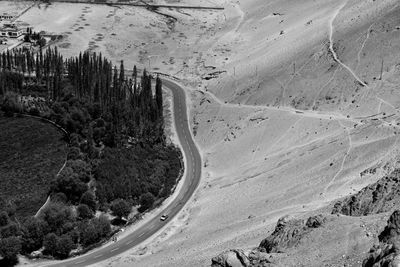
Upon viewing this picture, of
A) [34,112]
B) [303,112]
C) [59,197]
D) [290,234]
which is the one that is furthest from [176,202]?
[290,234]

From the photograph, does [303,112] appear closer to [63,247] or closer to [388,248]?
[63,247]

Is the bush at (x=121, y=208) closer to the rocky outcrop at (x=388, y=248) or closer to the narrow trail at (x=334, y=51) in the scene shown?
the narrow trail at (x=334, y=51)

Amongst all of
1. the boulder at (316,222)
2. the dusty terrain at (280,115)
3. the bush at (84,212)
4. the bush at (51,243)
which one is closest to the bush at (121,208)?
the bush at (84,212)

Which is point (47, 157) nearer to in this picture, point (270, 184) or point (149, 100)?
point (149, 100)

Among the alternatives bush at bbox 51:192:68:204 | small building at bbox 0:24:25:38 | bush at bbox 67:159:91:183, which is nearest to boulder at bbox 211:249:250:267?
bush at bbox 51:192:68:204

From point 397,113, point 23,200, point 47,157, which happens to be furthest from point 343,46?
point 23,200

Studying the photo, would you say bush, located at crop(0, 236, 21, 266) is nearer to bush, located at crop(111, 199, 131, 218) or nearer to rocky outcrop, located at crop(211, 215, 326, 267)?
bush, located at crop(111, 199, 131, 218)
